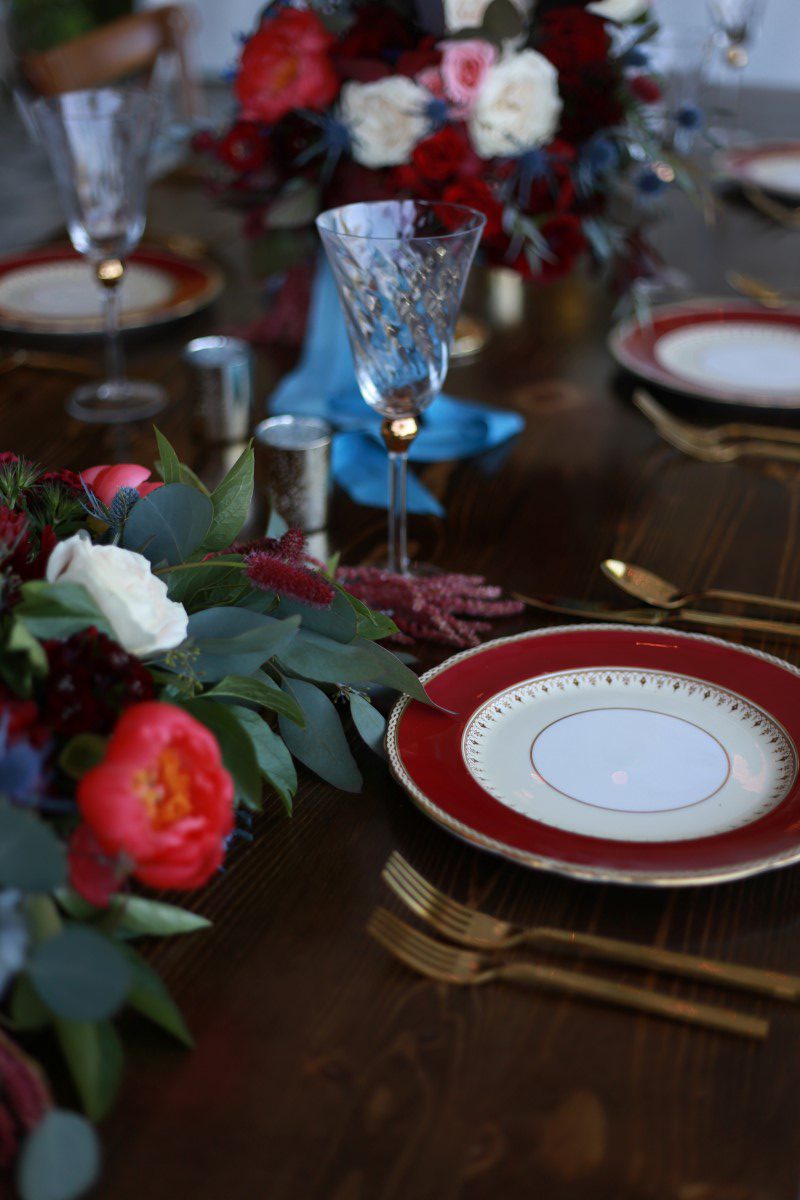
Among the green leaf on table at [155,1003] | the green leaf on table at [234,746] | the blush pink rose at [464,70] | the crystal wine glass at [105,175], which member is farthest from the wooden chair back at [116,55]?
the green leaf on table at [155,1003]

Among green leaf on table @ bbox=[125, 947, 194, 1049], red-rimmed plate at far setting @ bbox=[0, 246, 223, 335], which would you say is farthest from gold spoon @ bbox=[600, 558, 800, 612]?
red-rimmed plate at far setting @ bbox=[0, 246, 223, 335]

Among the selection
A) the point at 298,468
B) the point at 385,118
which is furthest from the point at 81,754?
the point at 385,118

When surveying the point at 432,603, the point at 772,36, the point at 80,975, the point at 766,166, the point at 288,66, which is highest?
the point at 288,66

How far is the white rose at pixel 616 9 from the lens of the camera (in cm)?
126

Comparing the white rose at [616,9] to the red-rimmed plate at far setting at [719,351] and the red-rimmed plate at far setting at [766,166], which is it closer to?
the red-rimmed plate at far setting at [719,351]

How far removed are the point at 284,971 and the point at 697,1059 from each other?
180 millimetres

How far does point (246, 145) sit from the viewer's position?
51.9 inches

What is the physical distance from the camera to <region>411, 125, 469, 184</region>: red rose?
1.18 metres

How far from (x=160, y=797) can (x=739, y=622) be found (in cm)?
49

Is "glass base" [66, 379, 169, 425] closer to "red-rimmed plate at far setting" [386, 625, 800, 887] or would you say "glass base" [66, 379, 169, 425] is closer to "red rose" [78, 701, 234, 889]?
"red-rimmed plate at far setting" [386, 625, 800, 887]

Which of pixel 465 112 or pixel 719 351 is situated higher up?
pixel 465 112

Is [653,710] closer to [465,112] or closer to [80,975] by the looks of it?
[80,975]

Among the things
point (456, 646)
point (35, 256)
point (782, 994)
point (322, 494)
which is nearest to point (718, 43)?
point (35, 256)

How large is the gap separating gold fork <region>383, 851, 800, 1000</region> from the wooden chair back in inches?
67.5
